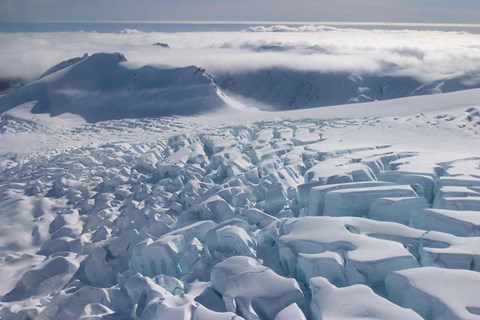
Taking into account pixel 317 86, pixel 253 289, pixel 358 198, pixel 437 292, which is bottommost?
pixel 317 86

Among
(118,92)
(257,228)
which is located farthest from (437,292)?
(118,92)

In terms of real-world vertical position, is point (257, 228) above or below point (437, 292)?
below

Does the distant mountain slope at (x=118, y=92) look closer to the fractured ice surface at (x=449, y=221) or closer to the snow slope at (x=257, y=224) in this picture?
the snow slope at (x=257, y=224)

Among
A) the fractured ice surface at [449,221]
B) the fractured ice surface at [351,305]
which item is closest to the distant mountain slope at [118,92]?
the fractured ice surface at [449,221]

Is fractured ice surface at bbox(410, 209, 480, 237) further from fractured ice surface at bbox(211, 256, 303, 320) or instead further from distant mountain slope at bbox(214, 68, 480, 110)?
distant mountain slope at bbox(214, 68, 480, 110)

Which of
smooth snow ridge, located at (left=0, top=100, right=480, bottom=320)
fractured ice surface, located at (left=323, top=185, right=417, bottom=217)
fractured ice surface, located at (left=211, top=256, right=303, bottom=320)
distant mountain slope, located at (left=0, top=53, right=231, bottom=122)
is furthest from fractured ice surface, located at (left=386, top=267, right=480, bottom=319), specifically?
distant mountain slope, located at (left=0, top=53, right=231, bottom=122)

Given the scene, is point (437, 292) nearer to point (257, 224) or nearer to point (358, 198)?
point (358, 198)
